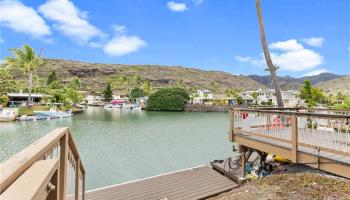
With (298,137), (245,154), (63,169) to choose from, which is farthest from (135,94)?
(63,169)

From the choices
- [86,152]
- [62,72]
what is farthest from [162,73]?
[86,152]

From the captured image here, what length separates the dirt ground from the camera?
19.4ft

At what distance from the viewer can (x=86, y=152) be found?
56.7ft

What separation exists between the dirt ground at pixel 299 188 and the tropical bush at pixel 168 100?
6150 centimetres

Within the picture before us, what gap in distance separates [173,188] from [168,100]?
60678mm

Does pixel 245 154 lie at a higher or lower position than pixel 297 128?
lower

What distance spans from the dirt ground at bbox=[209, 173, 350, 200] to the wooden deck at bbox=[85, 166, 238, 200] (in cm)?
100

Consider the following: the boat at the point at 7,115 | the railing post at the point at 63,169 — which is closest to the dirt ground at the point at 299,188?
the railing post at the point at 63,169

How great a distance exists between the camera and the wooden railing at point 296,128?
5754 millimetres

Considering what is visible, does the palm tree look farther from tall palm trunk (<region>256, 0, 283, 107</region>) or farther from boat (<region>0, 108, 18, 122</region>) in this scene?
tall palm trunk (<region>256, 0, 283, 107</region>)

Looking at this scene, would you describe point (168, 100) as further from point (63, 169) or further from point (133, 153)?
point (63, 169)

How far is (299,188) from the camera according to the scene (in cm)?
644

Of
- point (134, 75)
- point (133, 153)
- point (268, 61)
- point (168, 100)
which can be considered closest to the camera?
point (268, 61)

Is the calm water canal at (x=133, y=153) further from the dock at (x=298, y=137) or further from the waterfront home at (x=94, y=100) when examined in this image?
the waterfront home at (x=94, y=100)
